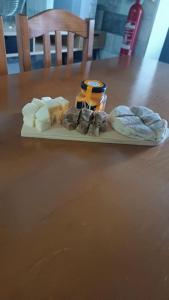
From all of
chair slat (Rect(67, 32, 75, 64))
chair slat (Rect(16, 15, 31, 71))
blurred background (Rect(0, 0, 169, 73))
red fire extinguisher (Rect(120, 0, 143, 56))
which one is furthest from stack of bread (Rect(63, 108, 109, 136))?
blurred background (Rect(0, 0, 169, 73))

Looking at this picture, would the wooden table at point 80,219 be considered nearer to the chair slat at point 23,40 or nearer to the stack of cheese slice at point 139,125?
the stack of cheese slice at point 139,125

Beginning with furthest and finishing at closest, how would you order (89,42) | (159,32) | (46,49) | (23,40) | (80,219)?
(159,32), (89,42), (46,49), (23,40), (80,219)

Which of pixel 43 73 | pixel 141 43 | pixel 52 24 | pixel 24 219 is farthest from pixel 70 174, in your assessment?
pixel 141 43

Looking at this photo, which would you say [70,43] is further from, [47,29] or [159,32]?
[159,32]

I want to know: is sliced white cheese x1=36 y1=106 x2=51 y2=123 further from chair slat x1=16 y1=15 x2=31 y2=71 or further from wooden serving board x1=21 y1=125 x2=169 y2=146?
chair slat x1=16 y1=15 x2=31 y2=71

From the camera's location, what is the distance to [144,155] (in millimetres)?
577

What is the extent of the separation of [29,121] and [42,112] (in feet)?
0.14

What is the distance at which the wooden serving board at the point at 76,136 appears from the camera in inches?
22.4

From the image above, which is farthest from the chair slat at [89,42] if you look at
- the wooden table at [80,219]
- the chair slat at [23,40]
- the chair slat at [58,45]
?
the wooden table at [80,219]

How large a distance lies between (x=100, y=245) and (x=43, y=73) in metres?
0.75

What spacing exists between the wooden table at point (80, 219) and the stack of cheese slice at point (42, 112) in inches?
1.4

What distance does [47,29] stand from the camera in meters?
0.95

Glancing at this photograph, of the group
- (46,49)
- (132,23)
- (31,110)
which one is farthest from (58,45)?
(132,23)

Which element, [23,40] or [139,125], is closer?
[139,125]
